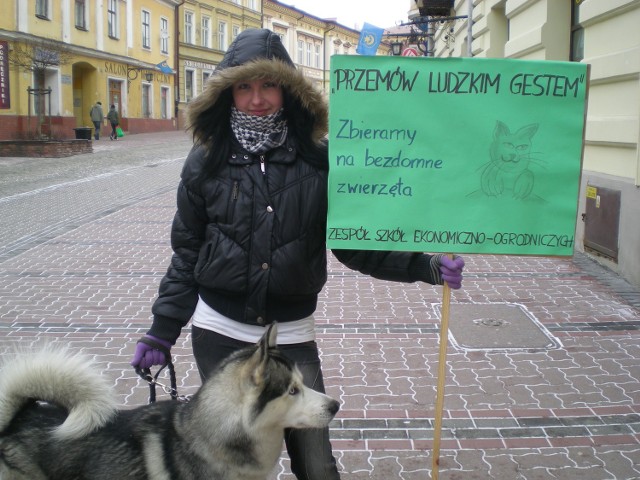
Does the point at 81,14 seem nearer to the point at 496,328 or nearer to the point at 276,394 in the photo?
the point at 496,328

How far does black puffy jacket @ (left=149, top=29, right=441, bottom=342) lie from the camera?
285 cm

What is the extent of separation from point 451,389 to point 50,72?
3041 cm

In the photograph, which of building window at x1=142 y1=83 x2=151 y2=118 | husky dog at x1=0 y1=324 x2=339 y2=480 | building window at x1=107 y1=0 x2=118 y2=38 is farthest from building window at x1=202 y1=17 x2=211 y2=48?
husky dog at x1=0 y1=324 x2=339 y2=480

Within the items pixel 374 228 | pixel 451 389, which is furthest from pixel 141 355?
pixel 451 389

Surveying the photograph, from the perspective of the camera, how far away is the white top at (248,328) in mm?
2918

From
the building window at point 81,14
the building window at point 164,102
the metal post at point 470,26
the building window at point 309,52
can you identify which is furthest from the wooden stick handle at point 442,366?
the building window at point 309,52

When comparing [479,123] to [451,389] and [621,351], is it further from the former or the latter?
[621,351]

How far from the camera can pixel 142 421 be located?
2.72m

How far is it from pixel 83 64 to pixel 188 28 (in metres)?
18.0

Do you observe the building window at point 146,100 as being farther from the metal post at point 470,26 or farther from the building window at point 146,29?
the metal post at point 470,26

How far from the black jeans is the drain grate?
3.21m

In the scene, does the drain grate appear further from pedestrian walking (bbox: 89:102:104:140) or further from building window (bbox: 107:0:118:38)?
building window (bbox: 107:0:118:38)

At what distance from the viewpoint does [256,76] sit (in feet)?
9.32

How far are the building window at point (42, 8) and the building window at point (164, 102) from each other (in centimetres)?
1398
